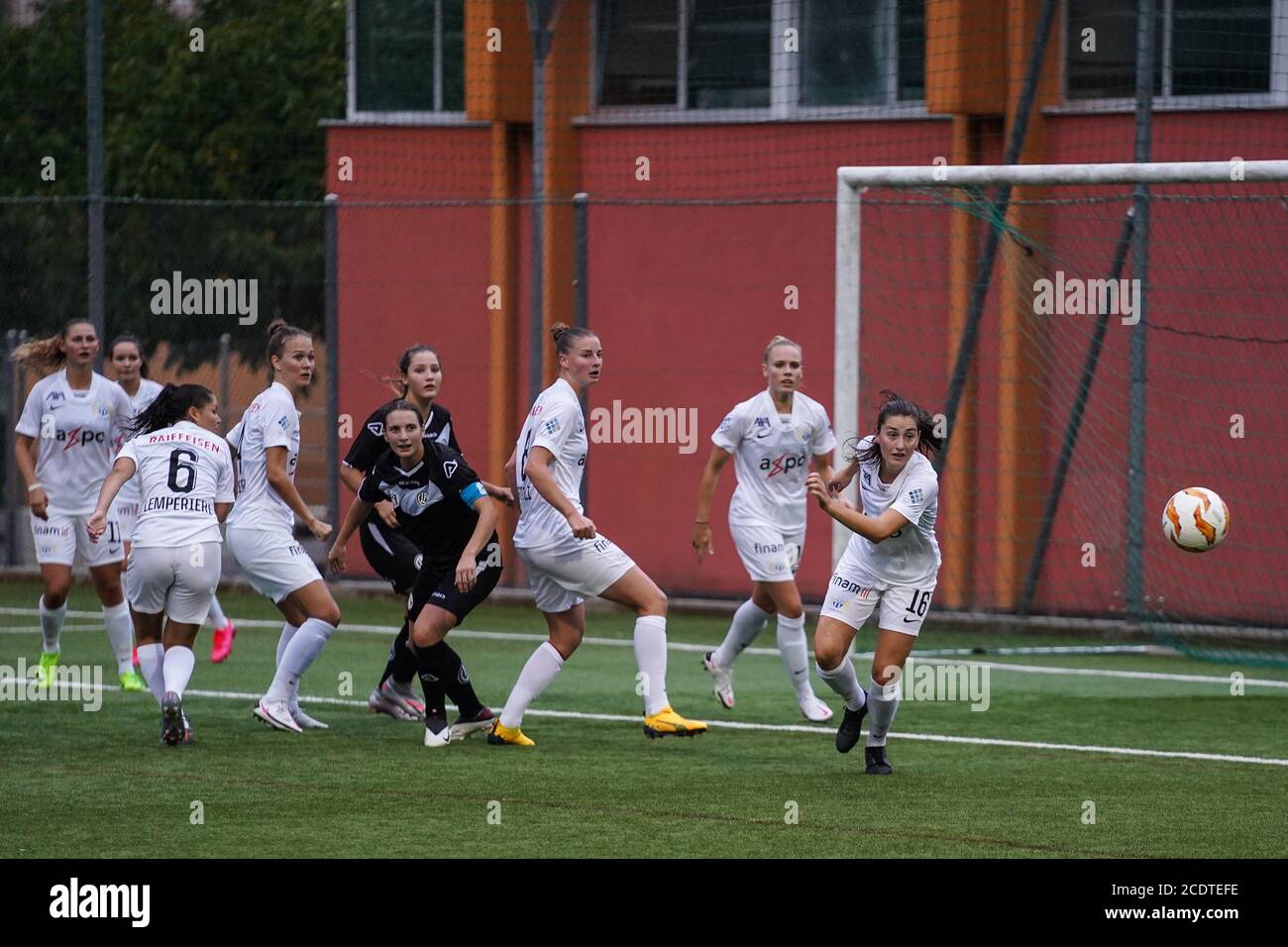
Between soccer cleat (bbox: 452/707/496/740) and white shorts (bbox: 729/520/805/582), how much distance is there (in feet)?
5.87

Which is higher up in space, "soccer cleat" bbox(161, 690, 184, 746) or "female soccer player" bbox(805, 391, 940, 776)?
"female soccer player" bbox(805, 391, 940, 776)

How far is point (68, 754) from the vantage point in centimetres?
972

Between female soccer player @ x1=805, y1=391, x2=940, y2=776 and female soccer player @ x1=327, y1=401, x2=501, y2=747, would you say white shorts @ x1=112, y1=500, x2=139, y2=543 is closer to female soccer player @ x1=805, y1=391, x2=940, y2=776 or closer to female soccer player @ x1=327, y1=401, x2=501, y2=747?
female soccer player @ x1=327, y1=401, x2=501, y2=747

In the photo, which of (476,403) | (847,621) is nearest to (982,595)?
(476,403)

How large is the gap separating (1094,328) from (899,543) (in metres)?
6.16

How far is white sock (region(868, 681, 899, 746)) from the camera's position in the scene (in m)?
9.24

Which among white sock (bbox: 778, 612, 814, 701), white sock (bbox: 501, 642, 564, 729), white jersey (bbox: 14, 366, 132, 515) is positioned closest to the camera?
white sock (bbox: 501, 642, 564, 729)

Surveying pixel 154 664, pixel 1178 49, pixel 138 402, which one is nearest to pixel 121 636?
pixel 138 402

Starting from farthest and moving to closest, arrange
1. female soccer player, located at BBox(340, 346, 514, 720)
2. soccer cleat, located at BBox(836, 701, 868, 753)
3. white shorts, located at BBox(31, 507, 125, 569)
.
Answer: white shorts, located at BBox(31, 507, 125, 569)
female soccer player, located at BBox(340, 346, 514, 720)
soccer cleat, located at BBox(836, 701, 868, 753)

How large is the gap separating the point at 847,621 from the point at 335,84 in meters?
16.3

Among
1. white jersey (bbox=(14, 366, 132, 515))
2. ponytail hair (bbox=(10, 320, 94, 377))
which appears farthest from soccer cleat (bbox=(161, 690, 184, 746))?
ponytail hair (bbox=(10, 320, 94, 377))

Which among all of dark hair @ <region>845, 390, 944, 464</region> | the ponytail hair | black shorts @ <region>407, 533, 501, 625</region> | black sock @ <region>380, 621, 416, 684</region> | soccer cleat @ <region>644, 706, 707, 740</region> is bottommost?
soccer cleat @ <region>644, 706, 707, 740</region>
